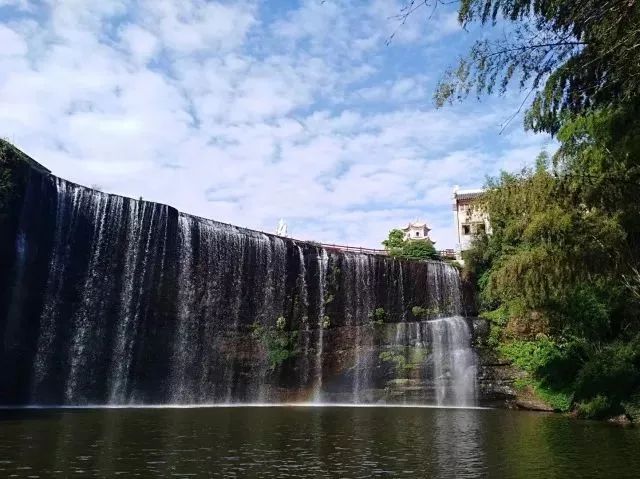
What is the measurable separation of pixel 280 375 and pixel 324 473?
18503mm

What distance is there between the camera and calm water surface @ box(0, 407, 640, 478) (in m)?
8.42

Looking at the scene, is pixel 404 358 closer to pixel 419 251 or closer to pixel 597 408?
pixel 597 408

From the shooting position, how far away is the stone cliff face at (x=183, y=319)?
74.0 feet

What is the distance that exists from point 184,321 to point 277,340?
13.9 feet

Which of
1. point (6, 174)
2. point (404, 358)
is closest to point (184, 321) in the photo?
point (6, 174)

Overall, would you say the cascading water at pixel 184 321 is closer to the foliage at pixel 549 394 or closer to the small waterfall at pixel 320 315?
the small waterfall at pixel 320 315

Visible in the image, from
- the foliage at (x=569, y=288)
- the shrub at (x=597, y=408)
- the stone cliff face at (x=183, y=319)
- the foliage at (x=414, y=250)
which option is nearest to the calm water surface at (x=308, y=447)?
the shrub at (x=597, y=408)

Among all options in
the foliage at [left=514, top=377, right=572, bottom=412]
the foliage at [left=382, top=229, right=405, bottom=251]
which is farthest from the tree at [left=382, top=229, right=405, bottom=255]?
the foliage at [left=514, top=377, right=572, bottom=412]

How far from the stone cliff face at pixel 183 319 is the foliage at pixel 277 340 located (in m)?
0.07

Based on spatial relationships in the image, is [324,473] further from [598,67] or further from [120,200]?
[120,200]

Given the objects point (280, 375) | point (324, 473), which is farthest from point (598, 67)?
point (280, 375)

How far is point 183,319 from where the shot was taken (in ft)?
85.8

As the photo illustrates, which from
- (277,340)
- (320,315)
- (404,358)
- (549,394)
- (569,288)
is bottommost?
(549,394)

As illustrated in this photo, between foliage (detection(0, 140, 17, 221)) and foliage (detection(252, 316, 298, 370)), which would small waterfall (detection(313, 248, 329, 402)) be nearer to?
foliage (detection(252, 316, 298, 370))
